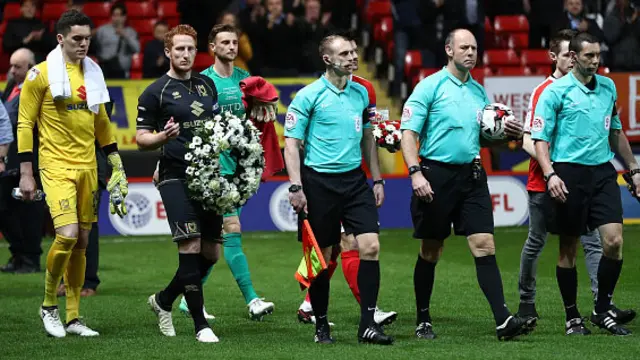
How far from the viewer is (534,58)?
2047cm

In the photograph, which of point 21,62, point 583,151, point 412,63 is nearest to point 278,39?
point 412,63

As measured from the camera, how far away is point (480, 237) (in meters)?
8.84

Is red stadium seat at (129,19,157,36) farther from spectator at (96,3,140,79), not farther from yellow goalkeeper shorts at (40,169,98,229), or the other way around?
yellow goalkeeper shorts at (40,169,98,229)

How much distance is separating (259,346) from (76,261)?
1.80 m

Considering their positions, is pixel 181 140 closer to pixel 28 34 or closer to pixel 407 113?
pixel 407 113

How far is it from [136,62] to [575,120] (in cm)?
1156

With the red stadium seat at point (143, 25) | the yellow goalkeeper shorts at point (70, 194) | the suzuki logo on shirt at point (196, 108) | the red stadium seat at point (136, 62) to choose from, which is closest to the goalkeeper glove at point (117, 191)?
the yellow goalkeeper shorts at point (70, 194)

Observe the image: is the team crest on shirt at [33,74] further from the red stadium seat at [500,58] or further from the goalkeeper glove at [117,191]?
the red stadium seat at [500,58]

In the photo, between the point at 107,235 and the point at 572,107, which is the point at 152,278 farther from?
the point at 572,107

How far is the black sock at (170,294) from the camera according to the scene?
9.16 m

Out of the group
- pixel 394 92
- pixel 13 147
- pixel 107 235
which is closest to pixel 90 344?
pixel 13 147

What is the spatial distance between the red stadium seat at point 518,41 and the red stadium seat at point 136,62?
21.1ft

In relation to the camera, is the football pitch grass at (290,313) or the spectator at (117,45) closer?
the football pitch grass at (290,313)

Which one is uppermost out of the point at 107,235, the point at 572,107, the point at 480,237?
the point at 572,107
